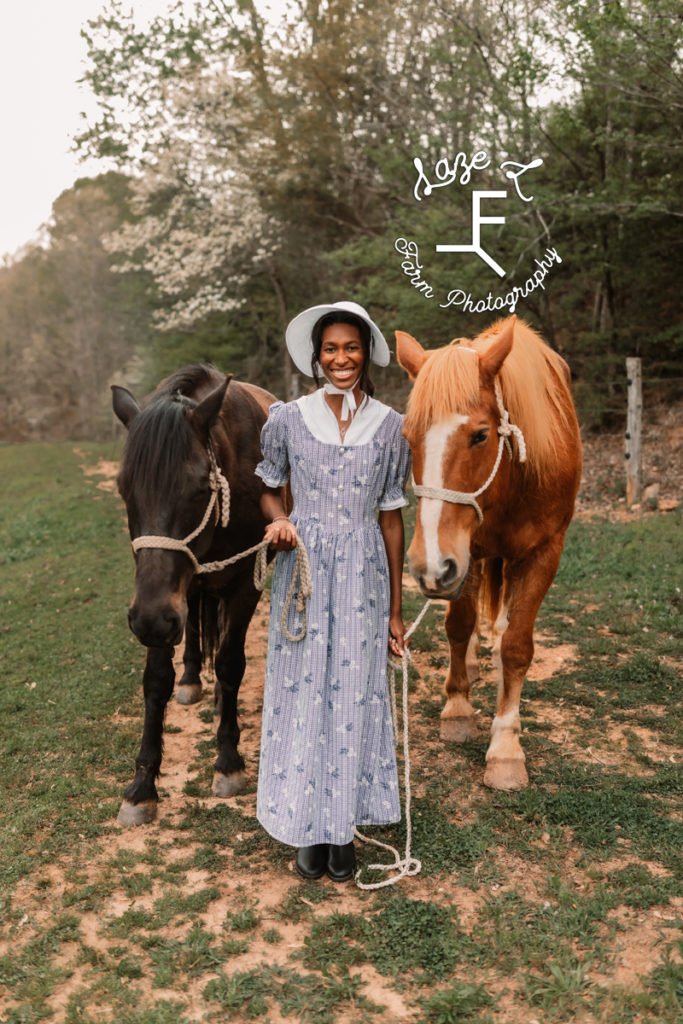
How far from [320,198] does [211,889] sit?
1726 centimetres

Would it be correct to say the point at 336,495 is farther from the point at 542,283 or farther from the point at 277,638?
the point at 542,283

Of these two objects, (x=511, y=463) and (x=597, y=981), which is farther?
(x=511, y=463)

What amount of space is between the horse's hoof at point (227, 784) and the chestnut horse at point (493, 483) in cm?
113

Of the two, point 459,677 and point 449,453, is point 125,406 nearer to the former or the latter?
point 449,453

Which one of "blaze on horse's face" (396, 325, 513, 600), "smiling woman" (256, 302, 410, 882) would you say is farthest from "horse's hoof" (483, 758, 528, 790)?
"blaze on horse's face" (396, 325, 513, 600)

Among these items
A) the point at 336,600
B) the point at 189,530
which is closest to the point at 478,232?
the point at 189,530

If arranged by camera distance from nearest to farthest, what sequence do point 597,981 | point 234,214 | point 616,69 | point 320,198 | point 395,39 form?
1. point 597,981
2. point 616,69
3. point 395,39
4. point 320,198
5. point 234,214

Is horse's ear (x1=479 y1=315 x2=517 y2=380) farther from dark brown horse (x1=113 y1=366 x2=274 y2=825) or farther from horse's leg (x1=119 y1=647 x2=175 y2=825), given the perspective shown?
horse's leg (x1=119 y1=647 x2=175 y2=825)

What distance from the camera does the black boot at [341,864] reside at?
2742 millimetres

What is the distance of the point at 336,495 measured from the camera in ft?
8.74

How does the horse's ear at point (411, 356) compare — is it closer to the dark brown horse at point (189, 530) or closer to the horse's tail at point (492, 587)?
the dark brown horse at point (189, 530)

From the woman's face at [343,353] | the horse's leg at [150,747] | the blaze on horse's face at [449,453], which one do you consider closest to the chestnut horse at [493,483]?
the blaze on horse's face at [449,453]

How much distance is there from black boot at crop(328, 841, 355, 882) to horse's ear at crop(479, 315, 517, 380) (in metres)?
1.92

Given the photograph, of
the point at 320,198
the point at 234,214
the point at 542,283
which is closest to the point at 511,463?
the point at 542,283
